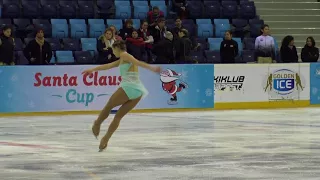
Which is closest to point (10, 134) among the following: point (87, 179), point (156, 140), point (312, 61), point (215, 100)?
point (156, 140)

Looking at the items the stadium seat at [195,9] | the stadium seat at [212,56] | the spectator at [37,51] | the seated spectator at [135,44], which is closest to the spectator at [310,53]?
the stadium seat at [212,56]

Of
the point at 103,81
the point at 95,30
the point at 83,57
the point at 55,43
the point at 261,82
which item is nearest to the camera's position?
the point at 103,81

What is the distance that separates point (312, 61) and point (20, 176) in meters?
13.4

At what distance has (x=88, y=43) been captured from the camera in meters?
20.8

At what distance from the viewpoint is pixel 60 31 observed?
2112 cm

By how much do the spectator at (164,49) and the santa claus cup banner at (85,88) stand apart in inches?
22.4

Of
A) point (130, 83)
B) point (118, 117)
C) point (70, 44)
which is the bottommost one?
point (70, 44)

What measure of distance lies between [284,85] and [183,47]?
8.89 feet

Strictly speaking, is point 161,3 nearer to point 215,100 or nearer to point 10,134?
point 215,100

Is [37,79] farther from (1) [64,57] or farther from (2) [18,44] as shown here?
(2) [18,44]

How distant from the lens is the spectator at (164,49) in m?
18.9

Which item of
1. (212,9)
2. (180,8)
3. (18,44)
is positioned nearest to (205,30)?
(180,8)

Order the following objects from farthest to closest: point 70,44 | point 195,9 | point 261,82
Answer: point 195,9
point 70,44
point 261,82

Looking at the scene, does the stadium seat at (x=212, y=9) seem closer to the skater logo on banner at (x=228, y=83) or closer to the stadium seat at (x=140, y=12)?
the stadium seat at (x=140, y=12)
